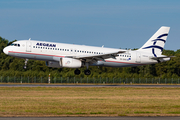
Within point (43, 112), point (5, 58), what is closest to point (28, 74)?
point (5, 58)

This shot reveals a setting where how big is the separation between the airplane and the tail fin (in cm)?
52

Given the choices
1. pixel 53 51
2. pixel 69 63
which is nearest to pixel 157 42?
pixel 69 63

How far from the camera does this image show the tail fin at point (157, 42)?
60441 mm

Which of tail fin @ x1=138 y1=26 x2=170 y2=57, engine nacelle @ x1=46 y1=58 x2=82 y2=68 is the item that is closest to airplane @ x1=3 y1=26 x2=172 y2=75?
engine nacelle @ x1=46 y1=58 x2=82 y2=68

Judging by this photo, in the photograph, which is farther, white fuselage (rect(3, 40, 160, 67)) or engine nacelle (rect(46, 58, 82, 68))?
engine nacelle (rect(46, 58, 82, 68))

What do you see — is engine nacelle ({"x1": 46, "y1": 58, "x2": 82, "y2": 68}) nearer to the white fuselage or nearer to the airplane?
the airplane

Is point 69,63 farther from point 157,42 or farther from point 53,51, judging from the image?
point 157,42

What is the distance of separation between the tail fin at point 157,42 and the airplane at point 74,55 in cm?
52

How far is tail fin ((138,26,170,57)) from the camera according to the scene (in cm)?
6044

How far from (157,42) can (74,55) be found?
1763cm

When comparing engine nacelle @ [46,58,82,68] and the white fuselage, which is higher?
the white fuselage

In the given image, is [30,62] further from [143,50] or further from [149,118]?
[149,118]

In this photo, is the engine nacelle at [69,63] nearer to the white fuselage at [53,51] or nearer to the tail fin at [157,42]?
the white fuselage at [53,51]

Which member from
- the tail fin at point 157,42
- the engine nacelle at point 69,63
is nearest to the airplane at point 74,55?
the engine nacelle at point 69,63
